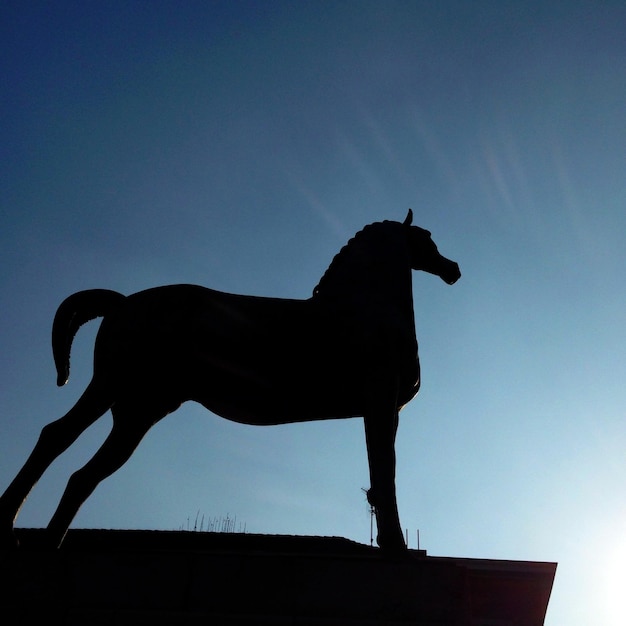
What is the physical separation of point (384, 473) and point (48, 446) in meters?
2.93

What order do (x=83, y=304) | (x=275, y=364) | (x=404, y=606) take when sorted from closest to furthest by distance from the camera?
1. (x=404, y=606)
2. (x=275, y=364)
3. (x=83, y=304)

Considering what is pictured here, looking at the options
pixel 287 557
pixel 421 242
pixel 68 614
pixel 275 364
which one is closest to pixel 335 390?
pixel 275 364

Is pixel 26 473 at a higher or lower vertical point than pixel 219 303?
lower

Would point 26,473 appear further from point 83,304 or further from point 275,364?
point 275,364

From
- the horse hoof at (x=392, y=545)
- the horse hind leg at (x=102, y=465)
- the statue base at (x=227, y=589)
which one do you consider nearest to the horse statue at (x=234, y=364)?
the horse hind leg at (x=102, y=465)

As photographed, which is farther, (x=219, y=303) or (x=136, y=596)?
(x=219, y=303)

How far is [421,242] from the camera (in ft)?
25.1

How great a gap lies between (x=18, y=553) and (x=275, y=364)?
2558 mm

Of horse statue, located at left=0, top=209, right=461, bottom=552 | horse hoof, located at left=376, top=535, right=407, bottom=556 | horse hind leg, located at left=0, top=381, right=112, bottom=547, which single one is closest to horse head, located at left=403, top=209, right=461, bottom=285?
horse statue, located at left=0, top=209, right=461, bottom=552

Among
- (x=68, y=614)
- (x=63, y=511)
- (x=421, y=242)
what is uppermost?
(x=421, y=242)

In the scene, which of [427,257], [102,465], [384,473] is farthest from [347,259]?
[102,465]

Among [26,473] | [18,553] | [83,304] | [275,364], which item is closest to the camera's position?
[18,553]

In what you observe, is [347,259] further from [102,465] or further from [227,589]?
[227,589]

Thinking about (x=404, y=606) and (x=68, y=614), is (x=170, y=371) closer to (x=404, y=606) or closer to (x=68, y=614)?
(x=68, y=614)
